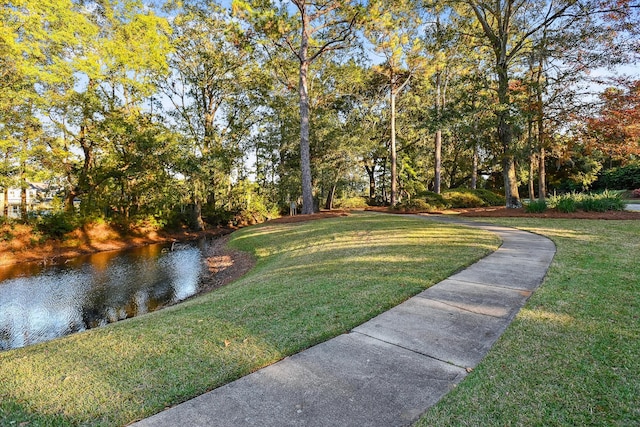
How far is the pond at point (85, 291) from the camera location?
621 centimetres

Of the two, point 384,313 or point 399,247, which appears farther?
point 399,247

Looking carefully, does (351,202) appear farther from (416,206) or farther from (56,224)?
(56,224)

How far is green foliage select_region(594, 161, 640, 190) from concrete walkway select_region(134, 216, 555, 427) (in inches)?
1117

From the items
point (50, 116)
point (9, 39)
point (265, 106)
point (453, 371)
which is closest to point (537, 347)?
point (453, 371)

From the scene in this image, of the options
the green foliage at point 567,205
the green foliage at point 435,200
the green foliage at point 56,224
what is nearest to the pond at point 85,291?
the green foliage at point 56,224

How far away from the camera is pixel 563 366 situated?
7.72ft

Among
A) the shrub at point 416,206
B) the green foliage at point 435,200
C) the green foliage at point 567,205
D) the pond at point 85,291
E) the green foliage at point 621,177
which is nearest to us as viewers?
the pond at point 85,291

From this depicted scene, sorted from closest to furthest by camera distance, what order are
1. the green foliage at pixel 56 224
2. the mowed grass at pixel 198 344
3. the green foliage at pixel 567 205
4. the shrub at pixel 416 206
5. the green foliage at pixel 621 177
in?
the mowed grass at pixel 198 344 < the green foliage at pixel 567 205 < the green foliage at pixel 56 224 < the shrub at pixel 416 206 < the green foliage at pixel 621 177

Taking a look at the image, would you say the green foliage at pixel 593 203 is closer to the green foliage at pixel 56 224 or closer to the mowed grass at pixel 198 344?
the mowed grass at pixel 198 344

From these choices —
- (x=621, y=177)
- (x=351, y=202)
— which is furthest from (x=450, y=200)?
(x=621, y=177)

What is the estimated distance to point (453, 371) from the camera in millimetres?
2408

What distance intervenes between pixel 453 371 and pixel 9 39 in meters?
20.2

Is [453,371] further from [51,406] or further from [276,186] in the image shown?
[276,186]

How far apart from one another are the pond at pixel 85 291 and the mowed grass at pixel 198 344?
3.09 metres
